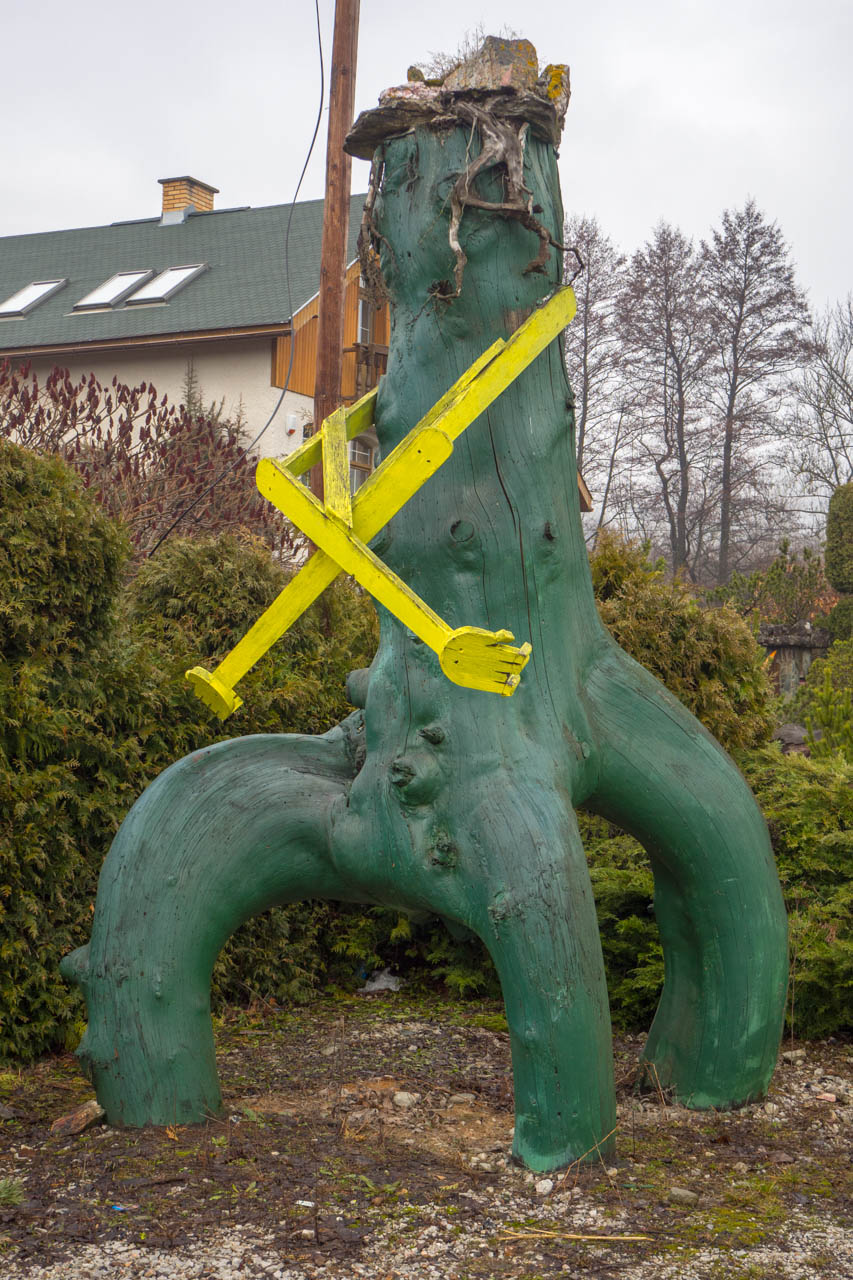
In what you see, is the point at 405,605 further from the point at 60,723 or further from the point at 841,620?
the point at 841,620

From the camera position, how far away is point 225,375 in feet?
64.9

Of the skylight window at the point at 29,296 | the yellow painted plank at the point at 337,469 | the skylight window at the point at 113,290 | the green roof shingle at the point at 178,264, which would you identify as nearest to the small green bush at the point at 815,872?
the yellow painted plank at the point at 337,469

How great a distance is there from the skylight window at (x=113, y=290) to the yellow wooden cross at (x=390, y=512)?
63.1 feet

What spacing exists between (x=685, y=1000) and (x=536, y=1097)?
3.04 ft

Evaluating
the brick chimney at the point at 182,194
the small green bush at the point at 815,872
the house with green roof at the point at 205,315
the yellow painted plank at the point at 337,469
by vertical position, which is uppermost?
the brick chimney at the point at 182,194

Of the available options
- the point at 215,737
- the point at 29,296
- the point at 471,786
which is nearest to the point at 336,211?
the point at 215,737

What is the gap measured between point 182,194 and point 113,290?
4234mm

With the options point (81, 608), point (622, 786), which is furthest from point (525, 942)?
point (81, 608)

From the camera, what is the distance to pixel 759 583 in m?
20.0

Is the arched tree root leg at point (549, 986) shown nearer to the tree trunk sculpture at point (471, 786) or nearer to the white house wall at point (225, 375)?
the tree trunk sculpture at point (471, 786)

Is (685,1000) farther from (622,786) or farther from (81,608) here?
(81,608)

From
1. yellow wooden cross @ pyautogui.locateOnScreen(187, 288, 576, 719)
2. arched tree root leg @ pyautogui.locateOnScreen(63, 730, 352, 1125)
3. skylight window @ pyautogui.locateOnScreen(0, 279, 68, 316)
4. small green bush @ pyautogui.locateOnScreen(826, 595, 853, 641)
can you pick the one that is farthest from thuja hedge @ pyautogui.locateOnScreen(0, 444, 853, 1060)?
skylight window @ pyautogui.locateOnScreen(0, 279, 68, 316)

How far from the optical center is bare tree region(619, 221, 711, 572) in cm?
2783

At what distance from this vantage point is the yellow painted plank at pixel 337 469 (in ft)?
9.41
